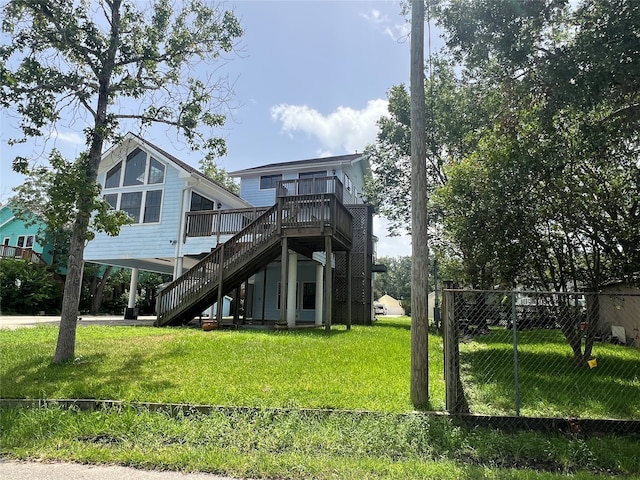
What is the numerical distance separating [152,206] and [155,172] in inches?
61.8

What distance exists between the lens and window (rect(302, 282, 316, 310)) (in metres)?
18.2

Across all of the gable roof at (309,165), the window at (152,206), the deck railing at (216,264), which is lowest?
the deck railing at (216,264)

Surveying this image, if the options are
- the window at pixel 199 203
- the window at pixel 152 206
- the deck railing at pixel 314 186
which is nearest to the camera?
the deck railing at pixel 314 186

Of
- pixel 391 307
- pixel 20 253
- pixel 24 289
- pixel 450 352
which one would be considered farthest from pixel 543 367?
pixel 391 307

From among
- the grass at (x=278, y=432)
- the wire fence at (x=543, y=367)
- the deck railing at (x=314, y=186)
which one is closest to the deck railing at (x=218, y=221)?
the deck railing at (x=314, y=186)

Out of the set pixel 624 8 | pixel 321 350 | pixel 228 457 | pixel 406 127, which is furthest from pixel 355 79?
pixel 406 127

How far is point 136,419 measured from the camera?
445 cm

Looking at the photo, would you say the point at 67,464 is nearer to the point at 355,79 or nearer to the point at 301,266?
the point at 355,79

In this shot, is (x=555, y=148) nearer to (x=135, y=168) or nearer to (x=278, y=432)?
(x=278, y=432)

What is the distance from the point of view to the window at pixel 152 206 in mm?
16578

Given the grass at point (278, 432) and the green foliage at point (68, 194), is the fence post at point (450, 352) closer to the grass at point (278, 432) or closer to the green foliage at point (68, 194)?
the grass at point (278, 432)

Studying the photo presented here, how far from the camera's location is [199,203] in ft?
56.4

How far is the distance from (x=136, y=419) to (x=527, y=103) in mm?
8383

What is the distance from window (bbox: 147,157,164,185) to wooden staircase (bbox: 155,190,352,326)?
20.0 ft
